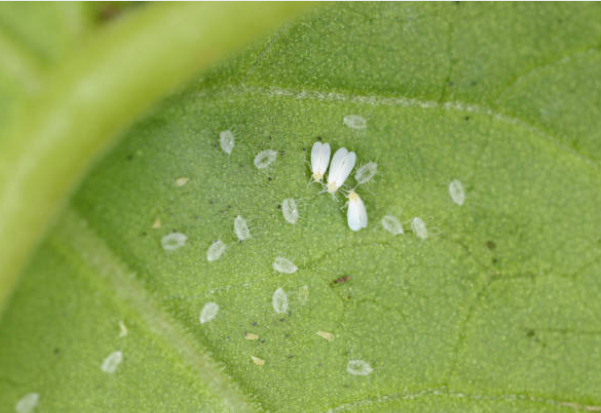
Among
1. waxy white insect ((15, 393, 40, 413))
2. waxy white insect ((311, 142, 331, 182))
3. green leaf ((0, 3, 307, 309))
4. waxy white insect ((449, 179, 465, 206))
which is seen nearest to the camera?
green leaf ((0, 3, 307, 309))

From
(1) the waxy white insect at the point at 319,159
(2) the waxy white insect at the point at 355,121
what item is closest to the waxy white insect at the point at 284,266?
(1) the waxy white insect at the point at 319,159

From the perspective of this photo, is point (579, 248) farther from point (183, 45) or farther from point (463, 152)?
point (183, 45)

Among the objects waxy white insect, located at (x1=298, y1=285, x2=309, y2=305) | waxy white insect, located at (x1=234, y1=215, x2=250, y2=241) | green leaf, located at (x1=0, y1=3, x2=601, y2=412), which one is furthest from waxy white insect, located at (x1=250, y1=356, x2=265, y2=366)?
waxy white insect, located at (x1=234, y1=215, x2=250, y2=241)

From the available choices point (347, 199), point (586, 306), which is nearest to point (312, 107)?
point (347, 199)

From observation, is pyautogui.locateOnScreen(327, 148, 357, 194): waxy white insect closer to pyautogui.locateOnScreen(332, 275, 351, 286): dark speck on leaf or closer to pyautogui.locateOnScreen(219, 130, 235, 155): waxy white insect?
pyautogui.locateOnScreen(332, 275, 351, 286): dark speck on leaf

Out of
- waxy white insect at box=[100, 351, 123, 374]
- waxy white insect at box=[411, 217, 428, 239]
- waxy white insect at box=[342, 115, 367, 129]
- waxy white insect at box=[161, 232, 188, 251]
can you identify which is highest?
waxy white insect at box=[342, 115, 367, 129]

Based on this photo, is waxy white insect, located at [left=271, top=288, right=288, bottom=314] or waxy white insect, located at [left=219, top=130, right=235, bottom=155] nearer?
waxy white insect, located at [left=219, top=130, right=235, bottom=155]
